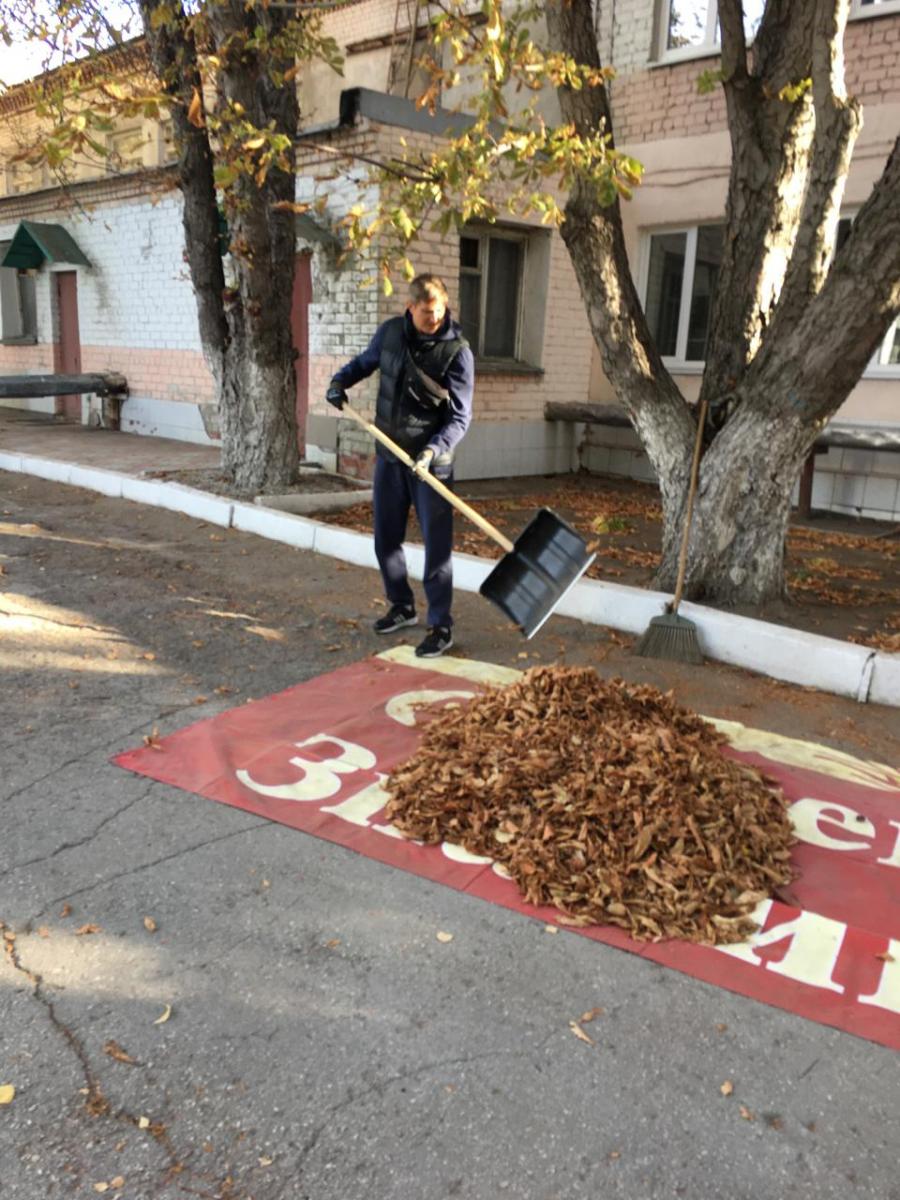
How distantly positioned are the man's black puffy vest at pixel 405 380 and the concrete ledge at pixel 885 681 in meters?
2.66

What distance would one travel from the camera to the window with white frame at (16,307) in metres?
17.6

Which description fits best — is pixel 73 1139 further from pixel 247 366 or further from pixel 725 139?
pixel 725 139

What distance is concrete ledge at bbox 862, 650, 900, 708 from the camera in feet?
15.8

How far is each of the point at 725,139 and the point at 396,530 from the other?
7561 millimetres

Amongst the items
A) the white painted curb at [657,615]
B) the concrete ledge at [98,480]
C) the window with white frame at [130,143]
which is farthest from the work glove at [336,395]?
the window with white frame at [130,143]

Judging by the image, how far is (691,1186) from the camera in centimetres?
200

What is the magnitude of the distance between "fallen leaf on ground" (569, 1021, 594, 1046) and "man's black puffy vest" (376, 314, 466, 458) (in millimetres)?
3411

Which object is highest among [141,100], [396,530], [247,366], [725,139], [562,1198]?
[725,139]

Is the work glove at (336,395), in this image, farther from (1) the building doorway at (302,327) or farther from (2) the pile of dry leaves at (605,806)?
(1) the building doorway at (302,327)

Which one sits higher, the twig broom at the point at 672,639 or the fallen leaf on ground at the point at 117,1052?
the twig broom at the point at 672,639

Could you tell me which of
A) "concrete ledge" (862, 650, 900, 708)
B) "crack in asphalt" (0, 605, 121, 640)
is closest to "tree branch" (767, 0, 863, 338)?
"concrete ledge" (862, 650, 900, 708)

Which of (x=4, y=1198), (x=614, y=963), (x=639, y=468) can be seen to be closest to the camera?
(x=4, y=1198)

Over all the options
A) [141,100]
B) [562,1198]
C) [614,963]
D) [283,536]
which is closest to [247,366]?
[283,536]

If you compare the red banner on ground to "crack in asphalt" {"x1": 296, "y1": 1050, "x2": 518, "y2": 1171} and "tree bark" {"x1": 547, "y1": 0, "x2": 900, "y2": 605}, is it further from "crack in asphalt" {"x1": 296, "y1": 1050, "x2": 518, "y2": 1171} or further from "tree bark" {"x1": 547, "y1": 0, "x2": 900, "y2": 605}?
"tree bark" {"x1": 547, "y1": 0, "x2": 900, "y2": 605}
